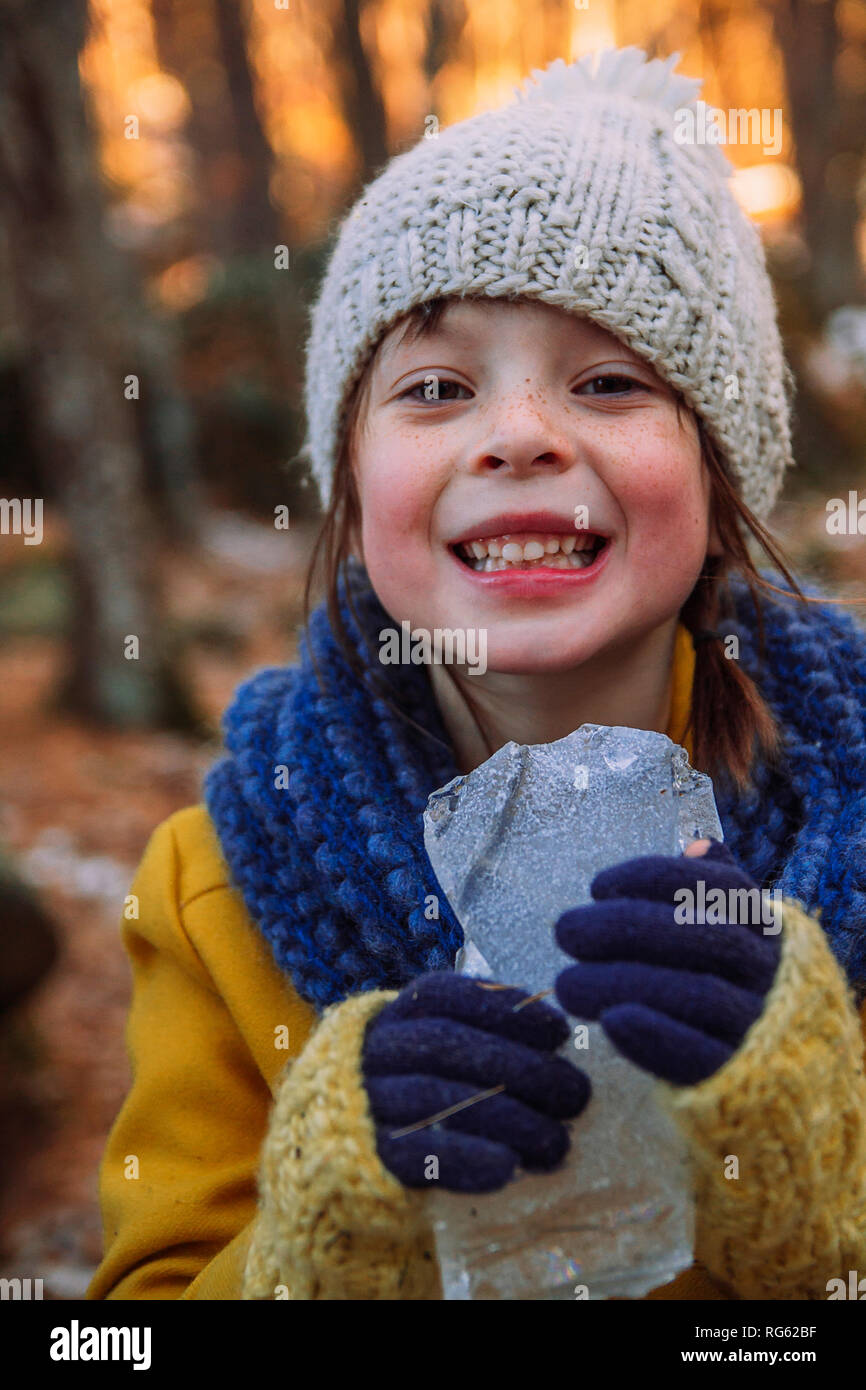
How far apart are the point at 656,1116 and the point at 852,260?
14.8 m

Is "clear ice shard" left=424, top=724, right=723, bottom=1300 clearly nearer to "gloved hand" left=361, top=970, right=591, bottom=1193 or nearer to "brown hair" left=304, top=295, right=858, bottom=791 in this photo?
"gloved hand" left=361, top=970, right=591, bottom=1193

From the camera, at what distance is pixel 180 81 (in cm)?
1972

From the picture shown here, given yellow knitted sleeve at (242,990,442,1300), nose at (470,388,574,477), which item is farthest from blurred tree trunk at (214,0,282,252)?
yellow knitted sleeve at (242,990,442,1300)

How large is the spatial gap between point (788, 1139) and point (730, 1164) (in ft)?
0.22

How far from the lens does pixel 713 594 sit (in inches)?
78.3

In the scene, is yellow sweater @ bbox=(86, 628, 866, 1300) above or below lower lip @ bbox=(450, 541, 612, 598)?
below

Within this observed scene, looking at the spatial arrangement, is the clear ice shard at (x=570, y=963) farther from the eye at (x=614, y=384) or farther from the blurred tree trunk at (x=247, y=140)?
the blurred tree trunk at (x=247, y=140)

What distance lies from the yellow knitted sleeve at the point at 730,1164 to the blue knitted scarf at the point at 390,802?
30 cm

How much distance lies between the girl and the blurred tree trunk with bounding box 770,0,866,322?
39.0ft

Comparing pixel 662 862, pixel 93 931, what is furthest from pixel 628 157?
pixel 93 931

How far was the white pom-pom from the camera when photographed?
1.93 metres

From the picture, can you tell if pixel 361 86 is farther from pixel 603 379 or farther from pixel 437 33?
pixel 603 379

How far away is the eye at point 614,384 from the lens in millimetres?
1671

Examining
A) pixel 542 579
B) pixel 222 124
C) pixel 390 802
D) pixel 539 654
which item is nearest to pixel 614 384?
A: pixel 542 579
